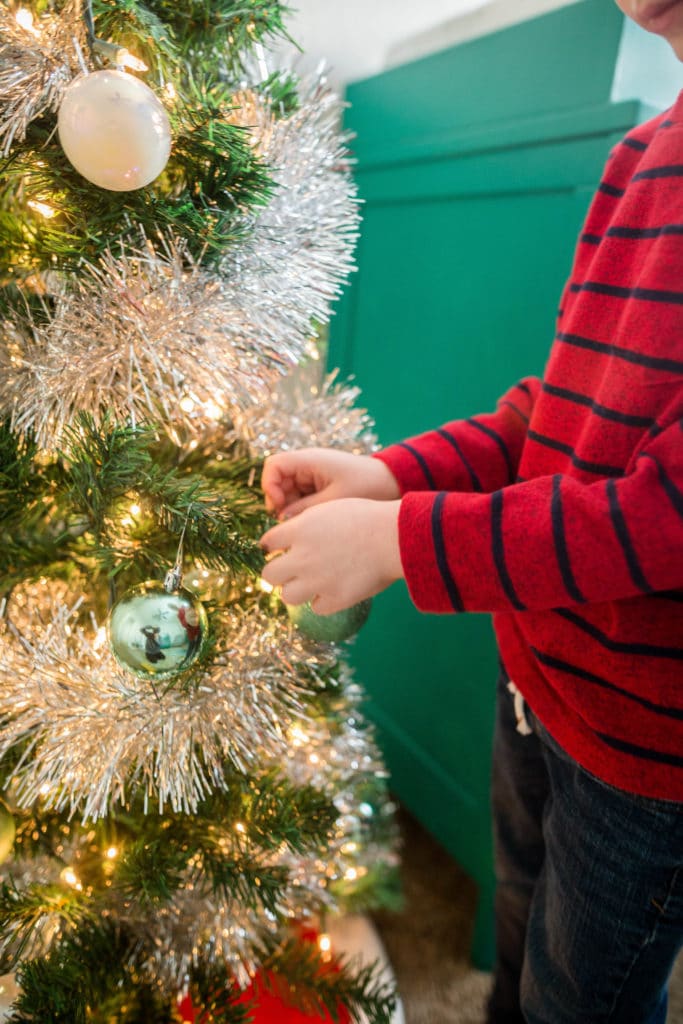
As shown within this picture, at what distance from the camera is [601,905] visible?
501 millimetres

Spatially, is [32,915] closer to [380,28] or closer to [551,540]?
[551,540]

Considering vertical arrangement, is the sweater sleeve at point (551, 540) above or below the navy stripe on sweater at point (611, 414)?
below

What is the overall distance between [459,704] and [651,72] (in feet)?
2.52

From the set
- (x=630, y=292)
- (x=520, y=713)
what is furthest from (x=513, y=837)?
(x=630, y=292)

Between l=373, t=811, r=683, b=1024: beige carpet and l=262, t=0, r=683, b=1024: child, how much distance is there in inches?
14.2

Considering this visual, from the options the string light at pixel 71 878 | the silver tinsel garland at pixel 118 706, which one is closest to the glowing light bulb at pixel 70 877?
the string light at pixel 71 878

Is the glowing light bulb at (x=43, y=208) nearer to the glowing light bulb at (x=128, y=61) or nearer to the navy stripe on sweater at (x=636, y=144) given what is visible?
the glowing light bulb at (x=128, y=61)

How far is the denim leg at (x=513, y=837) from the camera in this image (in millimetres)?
645

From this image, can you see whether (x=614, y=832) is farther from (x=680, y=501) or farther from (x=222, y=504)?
(x=222, y=504)

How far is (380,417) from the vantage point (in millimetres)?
1132

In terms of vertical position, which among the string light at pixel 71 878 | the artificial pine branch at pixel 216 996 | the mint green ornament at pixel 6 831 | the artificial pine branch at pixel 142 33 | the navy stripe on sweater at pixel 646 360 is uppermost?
the artificial pine branch at pixel 142 33

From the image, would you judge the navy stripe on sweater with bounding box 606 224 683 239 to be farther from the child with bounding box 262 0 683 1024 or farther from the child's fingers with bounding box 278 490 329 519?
the child's fingers with bounding box 278 490 329 519

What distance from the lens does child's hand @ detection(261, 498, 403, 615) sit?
460 millimetres

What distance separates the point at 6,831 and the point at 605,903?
458 millimetres
